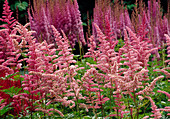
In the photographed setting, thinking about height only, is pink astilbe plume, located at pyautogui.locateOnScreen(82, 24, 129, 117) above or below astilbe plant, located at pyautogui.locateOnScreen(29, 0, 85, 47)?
below

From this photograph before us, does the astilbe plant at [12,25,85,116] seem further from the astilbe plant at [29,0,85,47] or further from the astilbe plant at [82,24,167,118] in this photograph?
the astilbe plant at [29,0,85,47]

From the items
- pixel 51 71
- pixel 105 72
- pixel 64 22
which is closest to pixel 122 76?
pixel 105 72

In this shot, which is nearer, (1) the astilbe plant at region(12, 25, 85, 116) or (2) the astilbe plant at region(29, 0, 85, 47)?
(1) the astilbe plant at region(12, 25, 85, 116)

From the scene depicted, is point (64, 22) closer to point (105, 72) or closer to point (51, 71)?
point (105, 72)

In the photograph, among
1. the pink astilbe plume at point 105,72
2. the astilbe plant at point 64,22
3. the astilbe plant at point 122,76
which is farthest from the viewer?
the astilbe plant at point 64,22

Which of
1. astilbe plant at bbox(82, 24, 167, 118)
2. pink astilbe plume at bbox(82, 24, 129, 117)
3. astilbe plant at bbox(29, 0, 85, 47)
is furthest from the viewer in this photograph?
astilbe plant at bbox(29, 0, 85, 47)

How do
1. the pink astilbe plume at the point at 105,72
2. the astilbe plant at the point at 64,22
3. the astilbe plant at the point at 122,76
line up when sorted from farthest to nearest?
1. the astilbe plant at the point at 64,22
2. the pink astilbe plume at the point at 105,72
3. the astilbe plant at the point at 122,76

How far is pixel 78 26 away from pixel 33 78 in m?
3.26

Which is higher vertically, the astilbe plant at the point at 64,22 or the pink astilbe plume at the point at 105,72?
the astilbe plant at the point at 64,22

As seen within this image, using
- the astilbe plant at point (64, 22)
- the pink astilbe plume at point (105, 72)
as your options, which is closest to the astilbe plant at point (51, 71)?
the pink astilbe plume at point (105, 72)

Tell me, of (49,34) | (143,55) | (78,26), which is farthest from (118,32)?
(143,55)

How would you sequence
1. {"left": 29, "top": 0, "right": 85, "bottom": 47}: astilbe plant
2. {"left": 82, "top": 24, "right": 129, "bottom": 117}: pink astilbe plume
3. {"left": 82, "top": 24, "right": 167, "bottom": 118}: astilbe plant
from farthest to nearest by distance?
{"left": 29, "top": 0, "right": 85, "bottom": 47}: astilbe plant
{"left": 82, "top": 24, "right": 129, "bottom": 117}: pink astilbe plume
{"left": 82, "top": 24, "right": 167, "bottom": 118}: astilbe plant

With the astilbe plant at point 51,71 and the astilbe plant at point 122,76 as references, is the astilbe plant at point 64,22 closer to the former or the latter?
the astilbe plant at point 122,76

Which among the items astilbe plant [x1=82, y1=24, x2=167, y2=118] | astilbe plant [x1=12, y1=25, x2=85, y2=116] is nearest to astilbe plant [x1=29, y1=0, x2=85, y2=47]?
astilbe plant [x1=82, y1=24, x2=167, y2=118]
